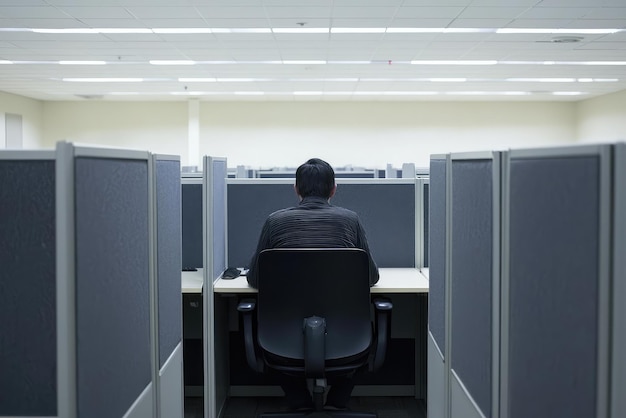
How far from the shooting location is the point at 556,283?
99cm

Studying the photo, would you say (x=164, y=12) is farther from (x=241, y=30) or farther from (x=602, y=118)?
(x=602, y=118)

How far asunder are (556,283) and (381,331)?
1.34m

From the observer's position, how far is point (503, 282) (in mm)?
1258

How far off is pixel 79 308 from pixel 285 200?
1.84m

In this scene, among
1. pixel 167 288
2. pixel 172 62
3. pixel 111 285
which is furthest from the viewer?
pixel 172 62

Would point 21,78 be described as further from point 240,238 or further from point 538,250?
point 538,250

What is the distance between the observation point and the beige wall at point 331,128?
37.4ft

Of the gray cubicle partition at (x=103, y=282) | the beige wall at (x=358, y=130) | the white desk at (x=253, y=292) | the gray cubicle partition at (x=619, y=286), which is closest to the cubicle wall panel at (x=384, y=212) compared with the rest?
the white desk at (x=253, y=292)

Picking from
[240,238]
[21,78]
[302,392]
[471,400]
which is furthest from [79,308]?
[21,78]

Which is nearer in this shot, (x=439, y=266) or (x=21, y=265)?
(x=21, y=265)

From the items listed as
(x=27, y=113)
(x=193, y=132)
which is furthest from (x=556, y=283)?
(x=27, y=113)

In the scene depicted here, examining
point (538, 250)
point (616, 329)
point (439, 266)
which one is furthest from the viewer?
point (439, 266)

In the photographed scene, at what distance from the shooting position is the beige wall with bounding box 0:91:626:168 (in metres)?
11.4

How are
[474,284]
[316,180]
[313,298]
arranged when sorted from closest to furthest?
[474,284] → [313,298] → [316,180]
